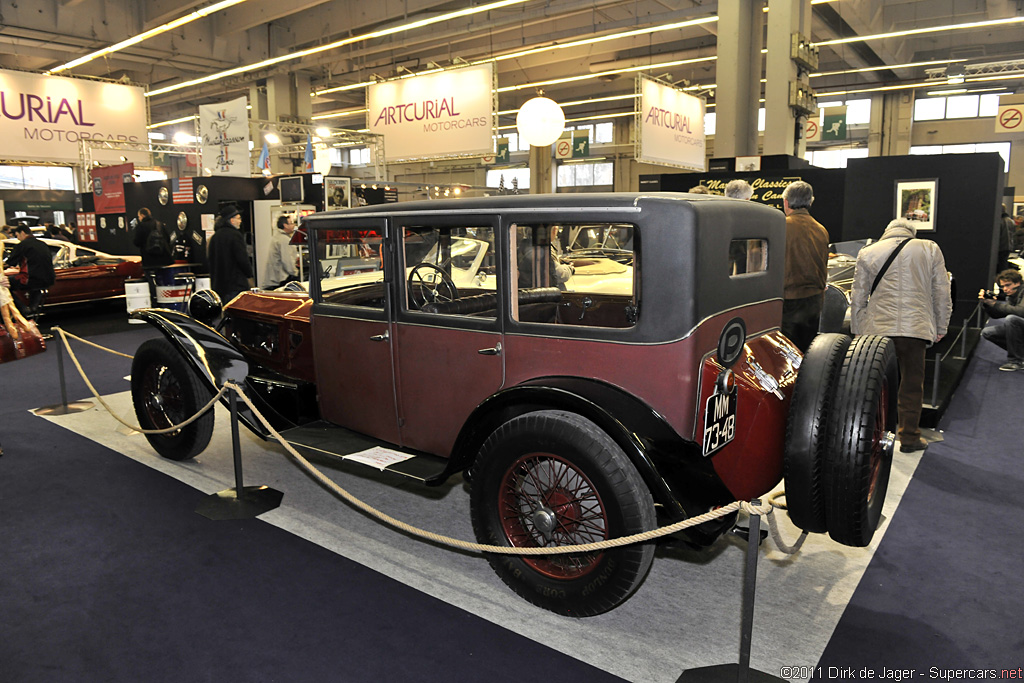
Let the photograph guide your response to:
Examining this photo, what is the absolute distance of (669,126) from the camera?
35.2 ft

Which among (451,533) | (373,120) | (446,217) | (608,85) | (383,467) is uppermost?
(608,85)

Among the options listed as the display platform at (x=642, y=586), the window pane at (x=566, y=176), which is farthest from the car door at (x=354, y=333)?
the window pane at (x=566, y=176)

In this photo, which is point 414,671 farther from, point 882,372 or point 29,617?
point 882,372

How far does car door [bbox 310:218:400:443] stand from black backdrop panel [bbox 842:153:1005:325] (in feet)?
22.8

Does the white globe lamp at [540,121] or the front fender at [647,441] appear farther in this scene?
the white globe lamp at [540,121]

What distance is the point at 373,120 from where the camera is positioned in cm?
1223

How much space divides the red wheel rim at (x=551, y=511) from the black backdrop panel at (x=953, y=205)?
23.5 feet

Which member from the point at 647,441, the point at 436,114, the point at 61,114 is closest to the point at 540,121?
the point at 436,114

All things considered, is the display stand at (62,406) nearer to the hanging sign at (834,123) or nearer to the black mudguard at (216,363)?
the black mudguard at (216,363)

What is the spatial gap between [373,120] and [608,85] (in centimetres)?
1182

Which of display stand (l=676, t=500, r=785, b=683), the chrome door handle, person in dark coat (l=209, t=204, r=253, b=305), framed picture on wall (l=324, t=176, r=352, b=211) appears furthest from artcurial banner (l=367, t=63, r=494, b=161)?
display stand (l=676, t=500, r=785, b=683)

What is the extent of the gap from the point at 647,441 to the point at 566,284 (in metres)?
1.24

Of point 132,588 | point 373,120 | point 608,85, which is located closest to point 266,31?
point 373,120

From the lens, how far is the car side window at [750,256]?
9.93 ft
